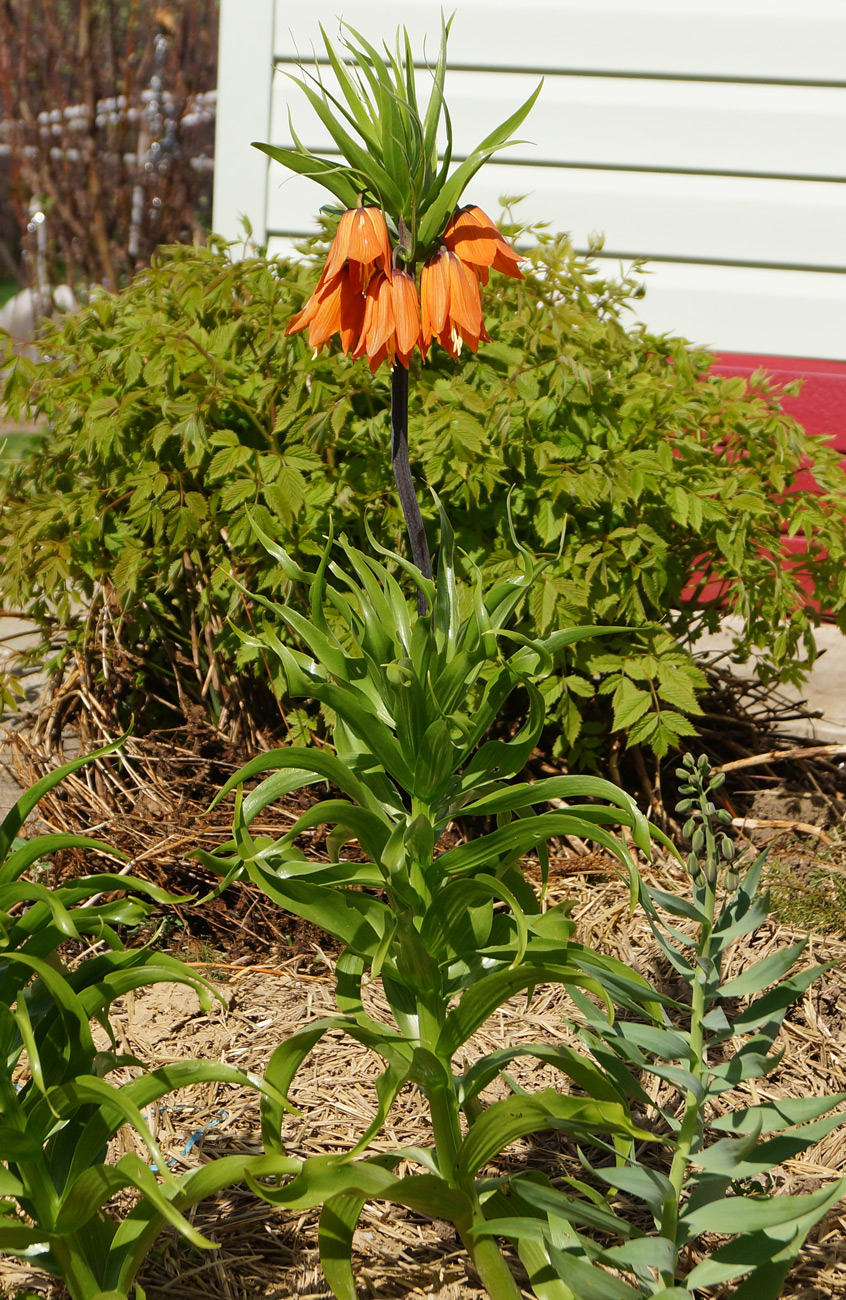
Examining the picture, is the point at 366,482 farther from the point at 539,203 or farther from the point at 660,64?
the point at 660,64

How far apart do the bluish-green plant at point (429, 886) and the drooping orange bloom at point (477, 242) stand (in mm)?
356

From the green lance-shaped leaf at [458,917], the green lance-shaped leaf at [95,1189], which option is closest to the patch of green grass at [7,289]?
the green lance-shaped leaf at [458,917]

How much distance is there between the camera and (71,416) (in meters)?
2.94

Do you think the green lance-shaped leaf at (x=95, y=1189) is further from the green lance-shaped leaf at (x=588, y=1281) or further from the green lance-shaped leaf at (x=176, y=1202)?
the green lance-shaped leaf at (x=588, y=1281)

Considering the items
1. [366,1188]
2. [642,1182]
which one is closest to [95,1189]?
[366,1188]

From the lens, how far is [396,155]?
4.85 ft

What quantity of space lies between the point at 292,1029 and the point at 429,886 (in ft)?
2.83

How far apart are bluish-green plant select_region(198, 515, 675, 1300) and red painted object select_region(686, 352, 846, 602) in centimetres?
265

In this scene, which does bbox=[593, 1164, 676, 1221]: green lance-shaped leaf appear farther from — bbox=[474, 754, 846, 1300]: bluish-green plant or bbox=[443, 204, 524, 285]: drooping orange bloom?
bbox=[443, 204, 524, 285]: drooping orange bloom

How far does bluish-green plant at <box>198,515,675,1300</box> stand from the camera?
4.87ft

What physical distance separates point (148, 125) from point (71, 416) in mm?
8651

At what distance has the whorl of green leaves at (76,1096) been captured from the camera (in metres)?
1.37

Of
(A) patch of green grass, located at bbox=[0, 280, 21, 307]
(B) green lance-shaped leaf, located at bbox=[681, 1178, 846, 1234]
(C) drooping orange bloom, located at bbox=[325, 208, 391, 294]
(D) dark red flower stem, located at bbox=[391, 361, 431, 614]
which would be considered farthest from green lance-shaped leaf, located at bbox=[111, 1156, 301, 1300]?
(A) patch of green grass, located at bbox=[0, 280, 21, 307]

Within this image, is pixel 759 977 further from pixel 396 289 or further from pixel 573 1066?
pixel 396 289
